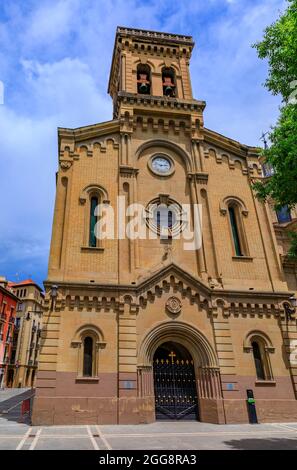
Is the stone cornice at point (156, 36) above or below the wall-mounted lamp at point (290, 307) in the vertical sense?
above

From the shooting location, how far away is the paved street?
10.2m

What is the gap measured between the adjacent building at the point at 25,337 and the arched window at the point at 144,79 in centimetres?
4827

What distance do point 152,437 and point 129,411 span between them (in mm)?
4029

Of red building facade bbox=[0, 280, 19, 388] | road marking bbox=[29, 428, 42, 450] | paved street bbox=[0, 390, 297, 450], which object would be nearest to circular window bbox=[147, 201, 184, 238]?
paved street bbox=[0, 390, 297, 450]

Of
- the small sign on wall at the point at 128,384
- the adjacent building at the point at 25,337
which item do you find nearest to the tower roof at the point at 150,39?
the small sign on wall at the point at 128,384

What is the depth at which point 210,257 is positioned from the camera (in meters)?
20.0

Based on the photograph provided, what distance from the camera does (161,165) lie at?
74.0ft

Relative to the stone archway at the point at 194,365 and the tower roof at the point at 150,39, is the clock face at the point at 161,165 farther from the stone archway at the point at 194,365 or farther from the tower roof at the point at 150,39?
the tower roof at the point at 150,39

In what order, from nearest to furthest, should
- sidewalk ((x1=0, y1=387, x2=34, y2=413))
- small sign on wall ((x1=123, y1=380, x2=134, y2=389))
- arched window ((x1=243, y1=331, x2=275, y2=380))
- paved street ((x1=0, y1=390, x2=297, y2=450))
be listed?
1. paved street ((x1=0, y1=390, x2=297, y2=450))
2. small sign on wall ((x1=123, y1=380, x2=134, y2=389))
3. arched window ((x1=243, y1=331, x2=275, y2=380))
4. sidewalk ((x1=0, y1=387, x2=34, y2=413))

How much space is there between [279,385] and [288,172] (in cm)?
1135

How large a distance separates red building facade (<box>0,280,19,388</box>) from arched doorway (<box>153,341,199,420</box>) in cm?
5044

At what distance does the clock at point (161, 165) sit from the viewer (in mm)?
22281

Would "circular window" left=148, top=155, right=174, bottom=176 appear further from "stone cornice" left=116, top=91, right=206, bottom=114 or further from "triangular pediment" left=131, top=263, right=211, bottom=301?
"triangular pediment" left=131, top=263, right=211, bottom=301

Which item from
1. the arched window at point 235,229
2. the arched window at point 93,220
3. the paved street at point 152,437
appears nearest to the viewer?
the paved street at point 152,437
